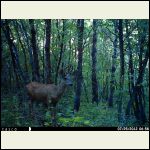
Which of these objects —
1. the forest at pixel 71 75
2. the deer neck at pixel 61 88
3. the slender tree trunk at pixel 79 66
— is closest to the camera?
the forest at pixel 71 75

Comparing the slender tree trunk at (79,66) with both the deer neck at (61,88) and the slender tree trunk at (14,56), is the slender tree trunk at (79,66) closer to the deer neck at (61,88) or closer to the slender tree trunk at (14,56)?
the deer neck at (61,88)

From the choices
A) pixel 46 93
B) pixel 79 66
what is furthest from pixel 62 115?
pixel 79 66

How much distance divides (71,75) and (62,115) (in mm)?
1414

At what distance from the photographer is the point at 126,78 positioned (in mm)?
11062

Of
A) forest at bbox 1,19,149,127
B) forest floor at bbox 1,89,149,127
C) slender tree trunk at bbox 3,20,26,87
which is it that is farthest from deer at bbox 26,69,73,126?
slender tree trunk at bbox 3,20,26,87

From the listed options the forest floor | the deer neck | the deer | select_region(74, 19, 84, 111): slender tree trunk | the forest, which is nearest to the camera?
the forest floor

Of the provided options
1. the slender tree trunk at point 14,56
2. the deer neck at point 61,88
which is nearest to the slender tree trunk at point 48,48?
the deer neck at point 61,88

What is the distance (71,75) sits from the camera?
11391 mm

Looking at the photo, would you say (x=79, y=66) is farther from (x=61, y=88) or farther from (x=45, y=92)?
(x=45, y=92)

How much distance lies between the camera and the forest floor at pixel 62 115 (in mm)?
9742

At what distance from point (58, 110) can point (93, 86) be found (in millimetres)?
2281

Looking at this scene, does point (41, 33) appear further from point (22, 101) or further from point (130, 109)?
point (130, 109)

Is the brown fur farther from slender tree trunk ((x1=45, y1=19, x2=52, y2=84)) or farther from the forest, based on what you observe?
slender tree trunk ((x1=45, y1=19, x2=52, y2=84))

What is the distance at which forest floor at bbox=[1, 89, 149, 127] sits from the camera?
974 centimetres
